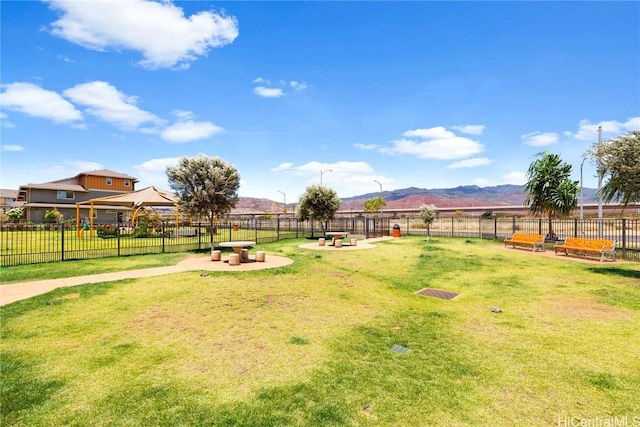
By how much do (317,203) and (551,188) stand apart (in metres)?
17.4

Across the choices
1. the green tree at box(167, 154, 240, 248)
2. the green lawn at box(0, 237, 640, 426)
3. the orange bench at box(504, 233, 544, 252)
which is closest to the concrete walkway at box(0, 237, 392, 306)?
the green lawn at box(0, 237, 640, 426)

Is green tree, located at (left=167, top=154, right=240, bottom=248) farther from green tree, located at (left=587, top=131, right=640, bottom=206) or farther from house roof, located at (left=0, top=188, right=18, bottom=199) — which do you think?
house roof, located at (left=0, top=188, right=18, bottom=199)

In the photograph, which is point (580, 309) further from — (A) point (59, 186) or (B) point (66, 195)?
(B) point (66, 195)

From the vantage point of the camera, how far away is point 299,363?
16.0 feet

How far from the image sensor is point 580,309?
24.6 feet

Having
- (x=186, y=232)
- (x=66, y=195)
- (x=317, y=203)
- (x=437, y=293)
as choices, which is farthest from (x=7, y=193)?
(x=437, y=293)

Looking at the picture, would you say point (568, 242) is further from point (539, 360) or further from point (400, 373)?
point (400, 373)

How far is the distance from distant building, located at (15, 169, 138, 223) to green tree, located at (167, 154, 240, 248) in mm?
29011

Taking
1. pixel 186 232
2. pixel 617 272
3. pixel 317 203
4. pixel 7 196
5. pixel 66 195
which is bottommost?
pixel 617 272

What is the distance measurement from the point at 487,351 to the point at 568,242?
1514 centimetres

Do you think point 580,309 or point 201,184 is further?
point 201,184

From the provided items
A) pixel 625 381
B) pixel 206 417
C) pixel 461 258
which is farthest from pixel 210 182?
pixel 625 381

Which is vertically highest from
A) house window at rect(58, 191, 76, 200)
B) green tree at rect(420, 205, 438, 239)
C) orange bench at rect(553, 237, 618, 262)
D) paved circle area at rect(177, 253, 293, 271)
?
house window at rect(58, 191, 76, 200)

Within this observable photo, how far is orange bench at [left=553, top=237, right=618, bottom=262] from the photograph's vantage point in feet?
47.7
